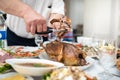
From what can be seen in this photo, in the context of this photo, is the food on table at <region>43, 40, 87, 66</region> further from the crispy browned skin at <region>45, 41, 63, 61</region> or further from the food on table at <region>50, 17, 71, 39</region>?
the food on table at <region>50, 17, 71, 39</region>

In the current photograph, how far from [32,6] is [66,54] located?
1.03m

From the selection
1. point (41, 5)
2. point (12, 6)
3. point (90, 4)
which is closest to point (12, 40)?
point (41, 5)

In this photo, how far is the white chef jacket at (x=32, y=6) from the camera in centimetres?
191

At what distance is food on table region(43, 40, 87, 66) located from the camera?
3.21 ft

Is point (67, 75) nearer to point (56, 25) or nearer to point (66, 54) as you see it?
point (66, 54)

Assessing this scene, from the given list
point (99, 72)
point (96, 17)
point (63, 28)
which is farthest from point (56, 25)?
point (96, 17)

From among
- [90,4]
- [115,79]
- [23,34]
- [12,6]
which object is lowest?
[115,79]

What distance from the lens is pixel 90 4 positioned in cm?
449

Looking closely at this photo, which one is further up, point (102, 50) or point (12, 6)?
point (12, 6)

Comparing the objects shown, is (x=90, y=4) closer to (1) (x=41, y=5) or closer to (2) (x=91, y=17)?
(2) (x=91, y=17)

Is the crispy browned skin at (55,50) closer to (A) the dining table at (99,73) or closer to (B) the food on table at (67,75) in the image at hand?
(A) the dining table at (99,73)

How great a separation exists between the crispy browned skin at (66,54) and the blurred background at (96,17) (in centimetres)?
304

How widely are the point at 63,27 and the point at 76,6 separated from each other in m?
3.77

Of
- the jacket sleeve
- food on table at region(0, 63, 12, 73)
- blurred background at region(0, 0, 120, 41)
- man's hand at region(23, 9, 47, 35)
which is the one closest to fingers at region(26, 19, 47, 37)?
man's hand at region(23, 9, 47, 35)
